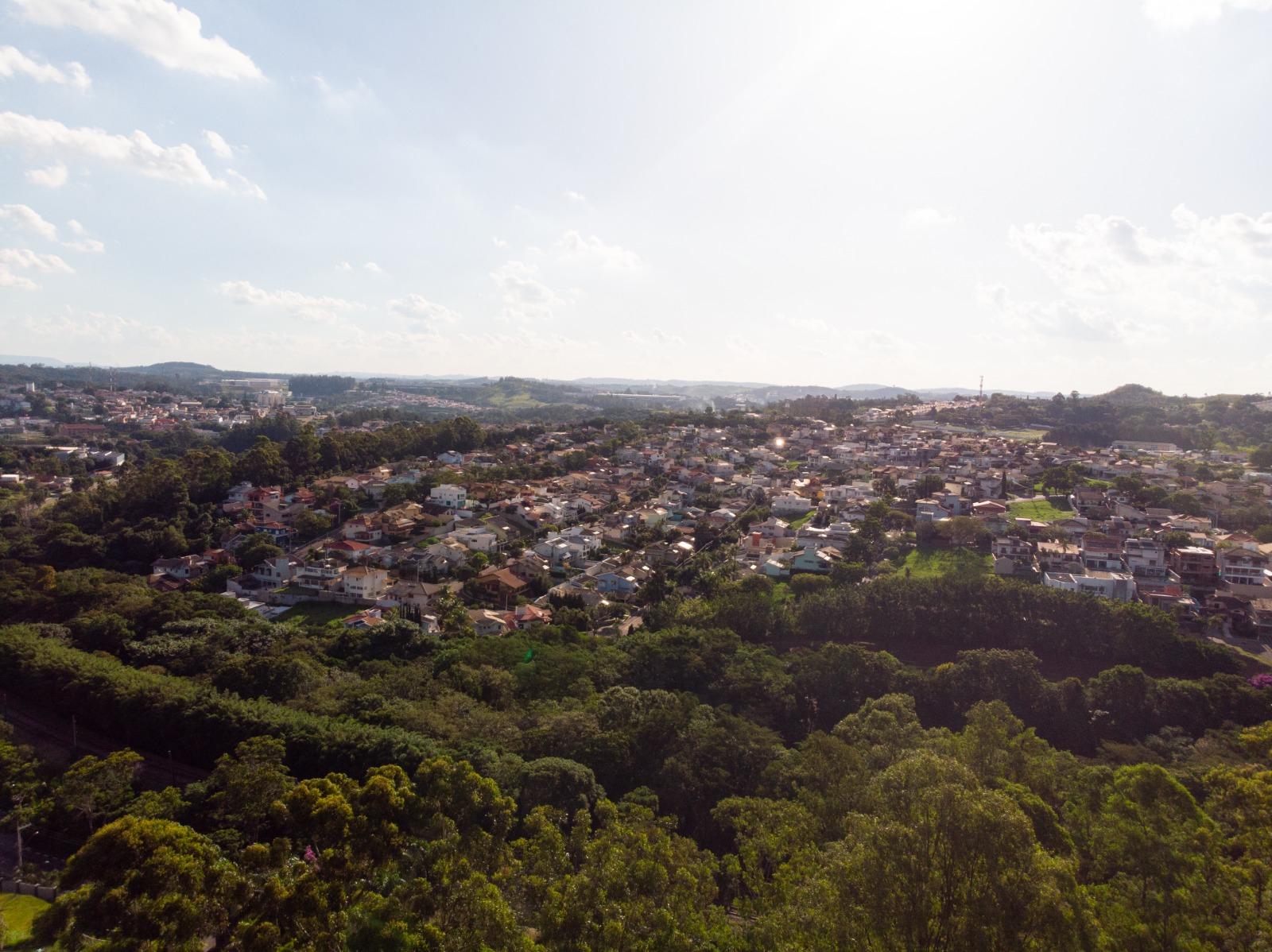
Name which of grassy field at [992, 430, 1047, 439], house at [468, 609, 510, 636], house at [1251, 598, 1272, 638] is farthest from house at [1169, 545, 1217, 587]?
grassy field at [992, 430, 1047, 439]

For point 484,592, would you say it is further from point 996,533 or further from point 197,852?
point 996,533

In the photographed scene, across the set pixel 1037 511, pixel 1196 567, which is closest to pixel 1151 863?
pixel 1196 567

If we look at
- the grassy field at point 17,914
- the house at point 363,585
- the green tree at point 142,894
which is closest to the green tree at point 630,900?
the green tree at point 142,894

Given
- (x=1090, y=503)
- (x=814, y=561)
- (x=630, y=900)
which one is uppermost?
(x=1090, y=503)

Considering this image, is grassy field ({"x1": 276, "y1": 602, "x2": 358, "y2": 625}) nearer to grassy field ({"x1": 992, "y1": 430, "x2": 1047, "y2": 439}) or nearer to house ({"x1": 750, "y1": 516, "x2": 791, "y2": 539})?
house ({"x1": 750, "y1": 516, "x2": 791, "y2": 539})

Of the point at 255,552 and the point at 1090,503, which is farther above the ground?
the point at 1090,503

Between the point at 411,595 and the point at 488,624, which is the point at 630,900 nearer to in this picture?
the point at 488,624
